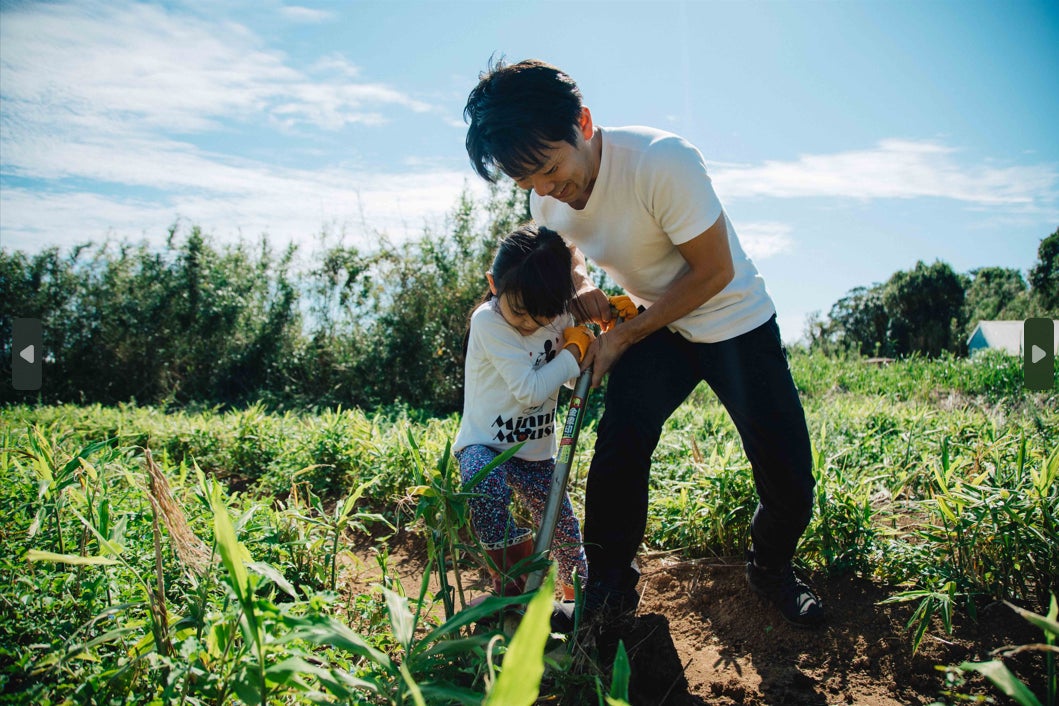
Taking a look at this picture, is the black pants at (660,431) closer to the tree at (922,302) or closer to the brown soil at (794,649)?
the brown soil at (794,649)

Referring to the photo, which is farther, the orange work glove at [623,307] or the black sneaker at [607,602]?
the orange work glove at [623,307]

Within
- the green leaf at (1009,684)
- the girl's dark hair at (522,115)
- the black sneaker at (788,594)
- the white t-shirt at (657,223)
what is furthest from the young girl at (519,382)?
the green leaf at (1009,684)

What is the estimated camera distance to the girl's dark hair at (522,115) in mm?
1890

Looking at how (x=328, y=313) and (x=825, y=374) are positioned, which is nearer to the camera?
(x=825, y=374)

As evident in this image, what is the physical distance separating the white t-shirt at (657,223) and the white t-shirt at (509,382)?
0.35 meters

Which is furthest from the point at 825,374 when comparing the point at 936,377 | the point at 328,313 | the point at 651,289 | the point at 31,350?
the point at 31,350

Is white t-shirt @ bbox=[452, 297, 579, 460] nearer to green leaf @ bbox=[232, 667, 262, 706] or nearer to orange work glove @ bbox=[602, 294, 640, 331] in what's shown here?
orange work glove @ bbox=[602, 294, 640, 331]

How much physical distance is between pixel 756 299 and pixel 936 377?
7.81 meters

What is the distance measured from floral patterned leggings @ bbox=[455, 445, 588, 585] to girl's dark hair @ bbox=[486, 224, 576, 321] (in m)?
0.52

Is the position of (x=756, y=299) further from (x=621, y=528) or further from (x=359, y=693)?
(x=359, y=693)

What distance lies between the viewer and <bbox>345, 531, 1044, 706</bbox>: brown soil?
5.90 feet

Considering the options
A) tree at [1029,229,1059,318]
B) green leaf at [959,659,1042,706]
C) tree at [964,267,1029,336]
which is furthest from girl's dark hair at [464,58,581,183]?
tree at [1029,229,1059,318]

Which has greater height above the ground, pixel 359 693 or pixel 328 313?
pixel 328 313

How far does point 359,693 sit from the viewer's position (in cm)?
120
